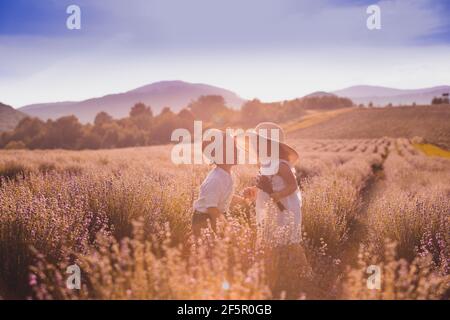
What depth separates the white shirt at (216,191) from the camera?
3711mm

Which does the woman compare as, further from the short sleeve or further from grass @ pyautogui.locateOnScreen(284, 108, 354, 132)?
grass @ pyautogui.locateOnScreen(284, 108, 354, 132)

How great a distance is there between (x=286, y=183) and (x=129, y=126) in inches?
1889

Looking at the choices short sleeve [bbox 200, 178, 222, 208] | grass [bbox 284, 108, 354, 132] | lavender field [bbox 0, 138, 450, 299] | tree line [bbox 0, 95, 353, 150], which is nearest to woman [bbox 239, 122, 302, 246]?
lavender field [bbox 0, 138, 450, 299]

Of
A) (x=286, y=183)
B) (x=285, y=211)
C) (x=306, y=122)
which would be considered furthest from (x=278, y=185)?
(x=306, y=122)

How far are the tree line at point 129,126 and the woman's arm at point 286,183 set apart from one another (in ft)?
118

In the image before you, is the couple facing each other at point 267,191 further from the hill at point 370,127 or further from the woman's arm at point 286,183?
the hill at point 370,127

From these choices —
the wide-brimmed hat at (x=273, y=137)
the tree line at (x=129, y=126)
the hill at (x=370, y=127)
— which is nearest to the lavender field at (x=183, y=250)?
the wide-brimmed hat at (x=273, y=137)

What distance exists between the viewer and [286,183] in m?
3.60

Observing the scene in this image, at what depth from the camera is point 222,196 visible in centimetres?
376

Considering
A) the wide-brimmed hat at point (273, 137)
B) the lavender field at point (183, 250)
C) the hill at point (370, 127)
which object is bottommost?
the lavender field at point (183, 250)

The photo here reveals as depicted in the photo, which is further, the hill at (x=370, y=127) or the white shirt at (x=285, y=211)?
the hill at (x=370, y=127)

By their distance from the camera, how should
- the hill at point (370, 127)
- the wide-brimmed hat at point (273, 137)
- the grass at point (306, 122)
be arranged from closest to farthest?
the wide-brimmed hat at point (273, 137)
the hill at point (370, 127)
the grass at point (306, 122)
